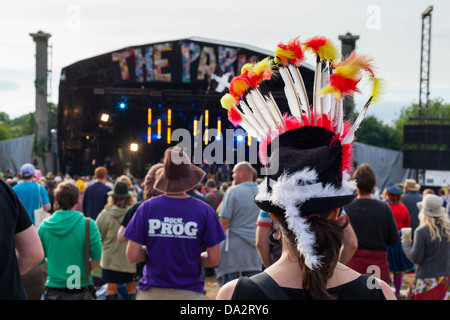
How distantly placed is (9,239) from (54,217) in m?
1.84

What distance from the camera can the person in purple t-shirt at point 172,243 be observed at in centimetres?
330

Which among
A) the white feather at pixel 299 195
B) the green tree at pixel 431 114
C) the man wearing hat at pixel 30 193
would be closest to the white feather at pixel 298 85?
the white feather at pixel 299 195

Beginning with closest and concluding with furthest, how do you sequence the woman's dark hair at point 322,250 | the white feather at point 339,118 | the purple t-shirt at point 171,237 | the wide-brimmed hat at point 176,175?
the woman's dark hair at point 322,250 < the white feather at point 339,118 < the purple t-shirt at point 171,237 < the wide-brimmed hat at point 176,175

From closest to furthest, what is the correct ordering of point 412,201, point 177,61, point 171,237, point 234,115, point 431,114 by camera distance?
point 234,115
point 171,237
point 412,201
point 177,61
point 431,114

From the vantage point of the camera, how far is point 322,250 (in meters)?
1.61

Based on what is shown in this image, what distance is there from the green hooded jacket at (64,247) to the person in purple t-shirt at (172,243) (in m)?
0.95

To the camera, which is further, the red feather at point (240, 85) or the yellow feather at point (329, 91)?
the red feather at point (240, 85)

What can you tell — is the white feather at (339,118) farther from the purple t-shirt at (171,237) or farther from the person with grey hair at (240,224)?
the person with grey hair at (240,224)

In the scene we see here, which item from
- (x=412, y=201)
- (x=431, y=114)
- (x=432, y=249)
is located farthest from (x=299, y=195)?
(x=431, y=114)

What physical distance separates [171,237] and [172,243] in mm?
43

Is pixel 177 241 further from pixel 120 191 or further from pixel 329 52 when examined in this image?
pixel 120 191

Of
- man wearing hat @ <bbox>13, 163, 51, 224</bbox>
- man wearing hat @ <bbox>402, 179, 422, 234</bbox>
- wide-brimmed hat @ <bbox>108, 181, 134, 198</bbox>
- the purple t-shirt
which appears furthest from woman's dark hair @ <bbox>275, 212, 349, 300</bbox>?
man wearing hat @ <bbox>402, 179, 422, 234</bbox>

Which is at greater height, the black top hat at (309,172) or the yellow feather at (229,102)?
the yellow feather at (229,102)

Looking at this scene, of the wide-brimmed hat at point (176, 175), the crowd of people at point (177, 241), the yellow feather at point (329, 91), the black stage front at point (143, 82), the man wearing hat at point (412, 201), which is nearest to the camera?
the yellow feather at point (329, 91)
